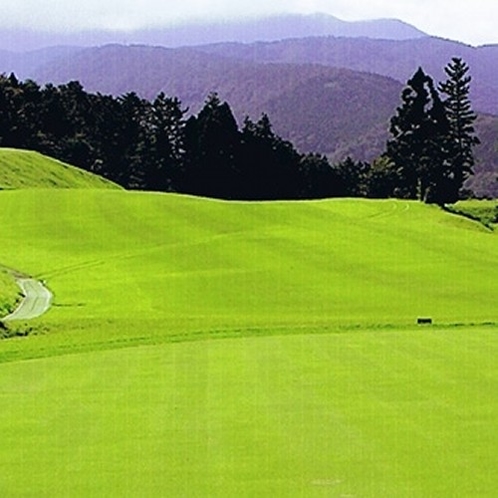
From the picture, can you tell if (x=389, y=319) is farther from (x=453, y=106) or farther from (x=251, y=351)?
(x=453, y=106)

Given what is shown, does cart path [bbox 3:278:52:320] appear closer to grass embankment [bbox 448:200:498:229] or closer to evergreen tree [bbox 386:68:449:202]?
grass embankment [bbox 448:200:498:229]

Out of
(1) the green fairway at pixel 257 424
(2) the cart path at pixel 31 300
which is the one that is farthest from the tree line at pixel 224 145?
(1) the green fairway at pixel 257 424

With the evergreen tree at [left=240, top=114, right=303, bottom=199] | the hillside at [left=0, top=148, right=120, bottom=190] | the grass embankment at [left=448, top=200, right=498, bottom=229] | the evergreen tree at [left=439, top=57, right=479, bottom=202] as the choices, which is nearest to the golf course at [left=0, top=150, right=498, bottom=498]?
the grass embankment at [left=448, top=200, right=498, bottom=229]

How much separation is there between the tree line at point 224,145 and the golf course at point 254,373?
4049cm

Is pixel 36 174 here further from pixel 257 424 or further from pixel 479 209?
pixel 257 424

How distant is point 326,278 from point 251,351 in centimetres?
1970

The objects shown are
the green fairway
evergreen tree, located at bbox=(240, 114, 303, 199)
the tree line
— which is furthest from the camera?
evergreen tree, located at bbox=(240, 114, 303, 199)

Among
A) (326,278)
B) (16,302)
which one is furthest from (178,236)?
(16,302)

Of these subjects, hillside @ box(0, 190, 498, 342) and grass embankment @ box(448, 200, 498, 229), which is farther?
grass embankment @ box(448, 200, 498, 229)

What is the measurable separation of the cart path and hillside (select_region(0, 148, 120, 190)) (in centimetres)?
4848

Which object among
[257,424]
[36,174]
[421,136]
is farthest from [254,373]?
[36,174]

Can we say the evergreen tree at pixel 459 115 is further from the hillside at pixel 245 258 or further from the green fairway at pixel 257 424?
the green fairway at pixel 257 424

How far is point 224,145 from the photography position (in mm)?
99812

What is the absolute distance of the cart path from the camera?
3077 centimetres
